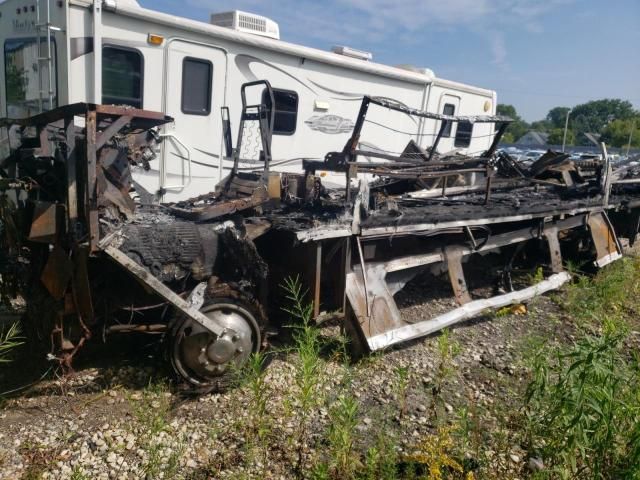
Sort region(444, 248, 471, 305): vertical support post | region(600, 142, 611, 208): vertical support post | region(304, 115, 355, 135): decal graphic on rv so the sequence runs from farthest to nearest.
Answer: region(304, 115, 355, 135): decal graphic on rv → region(600, 142, 611, 208): vertical support post → region(444, 248, 471, 305): vertical support post

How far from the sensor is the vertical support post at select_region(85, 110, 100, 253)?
310 cm

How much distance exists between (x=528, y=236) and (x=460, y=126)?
522 centimetres

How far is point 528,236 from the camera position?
20.4 feet

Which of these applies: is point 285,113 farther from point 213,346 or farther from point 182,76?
point 213,346

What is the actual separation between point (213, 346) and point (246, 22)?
16.9 ft

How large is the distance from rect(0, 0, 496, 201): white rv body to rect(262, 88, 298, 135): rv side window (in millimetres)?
19

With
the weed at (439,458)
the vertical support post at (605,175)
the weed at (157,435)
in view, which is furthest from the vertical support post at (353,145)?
the vertical support post at (605,175)

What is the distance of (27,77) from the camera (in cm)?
621

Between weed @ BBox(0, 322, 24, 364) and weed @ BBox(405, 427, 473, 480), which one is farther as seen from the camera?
weed @ BBox(0, 322, 24, 364)

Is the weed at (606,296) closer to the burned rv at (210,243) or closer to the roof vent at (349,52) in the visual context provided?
the burned rv at (210,243)

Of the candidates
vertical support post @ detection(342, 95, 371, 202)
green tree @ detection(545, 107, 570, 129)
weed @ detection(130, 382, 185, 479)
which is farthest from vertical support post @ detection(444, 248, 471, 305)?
green tree @ detection(545, 107, 570, 129)

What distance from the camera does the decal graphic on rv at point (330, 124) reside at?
26.2 ft

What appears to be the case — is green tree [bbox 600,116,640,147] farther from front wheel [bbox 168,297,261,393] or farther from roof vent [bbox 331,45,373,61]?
front wheel [bbox 168,297,261,393]

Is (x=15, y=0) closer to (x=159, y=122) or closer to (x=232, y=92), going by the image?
(x=232, y=92)
